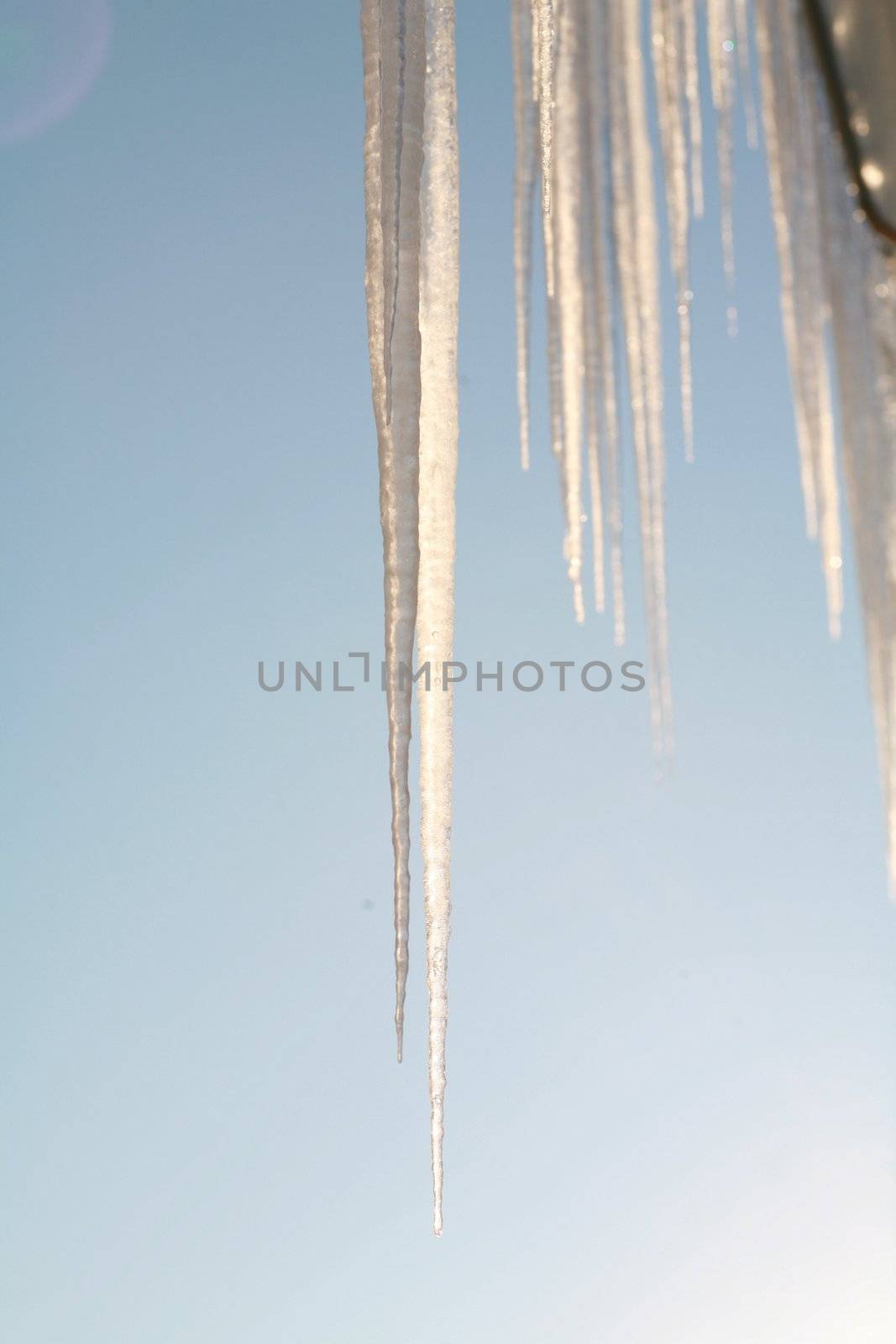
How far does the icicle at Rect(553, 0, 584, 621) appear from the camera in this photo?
0.89 metres

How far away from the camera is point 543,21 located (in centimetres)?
98

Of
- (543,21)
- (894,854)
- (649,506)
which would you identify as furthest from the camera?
(543,21)

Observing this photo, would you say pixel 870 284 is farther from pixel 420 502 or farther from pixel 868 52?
pixel 420 502

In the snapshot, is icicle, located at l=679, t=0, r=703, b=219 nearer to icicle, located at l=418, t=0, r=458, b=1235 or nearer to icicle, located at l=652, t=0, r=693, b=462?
icicle, located at l=652, t=0, r=693, b=462

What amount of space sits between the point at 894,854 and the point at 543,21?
72cm

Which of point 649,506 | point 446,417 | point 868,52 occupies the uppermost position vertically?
point 868,52

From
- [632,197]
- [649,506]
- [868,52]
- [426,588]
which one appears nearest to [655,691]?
[649,506]

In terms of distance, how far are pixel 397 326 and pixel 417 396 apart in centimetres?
6

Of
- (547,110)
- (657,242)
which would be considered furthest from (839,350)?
(547,110)

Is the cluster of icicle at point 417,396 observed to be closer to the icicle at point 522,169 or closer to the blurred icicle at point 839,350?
the icicle at point 522,169

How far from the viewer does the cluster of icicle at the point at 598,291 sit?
31.8 inches

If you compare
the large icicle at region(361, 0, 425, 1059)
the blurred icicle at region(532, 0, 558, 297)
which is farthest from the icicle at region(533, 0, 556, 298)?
the large icicle at region(361, 0, 425, 1059)

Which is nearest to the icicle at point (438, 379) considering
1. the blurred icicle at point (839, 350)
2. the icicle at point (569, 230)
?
the icicle at point (569, 230)

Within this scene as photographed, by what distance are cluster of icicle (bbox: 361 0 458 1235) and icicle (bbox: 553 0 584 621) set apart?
0.45 ft
